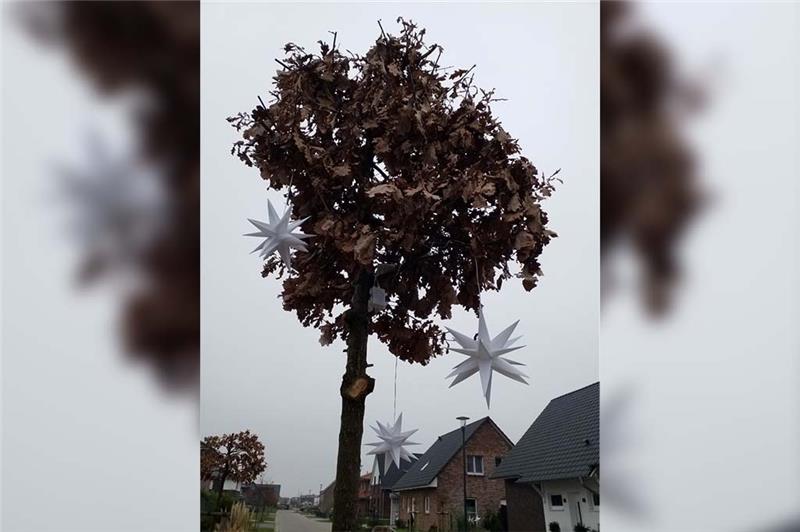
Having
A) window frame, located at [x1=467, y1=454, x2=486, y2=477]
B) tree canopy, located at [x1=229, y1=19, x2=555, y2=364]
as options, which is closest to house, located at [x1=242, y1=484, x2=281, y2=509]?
tree canopy, located at [x1=229, y1=19, x2=555, y2=364]

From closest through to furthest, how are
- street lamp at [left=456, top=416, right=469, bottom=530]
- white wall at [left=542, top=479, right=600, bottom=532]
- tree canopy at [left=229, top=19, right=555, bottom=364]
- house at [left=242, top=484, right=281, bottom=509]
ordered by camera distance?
1. tree canopy at [left=229, top=19, right=555, bottom=364]
2. house at [left=242, top=484, right=281, bottom=509]
3. white wall at [left=542, top=479, right=600, bottom=532]
4. street lamp at [left=456, top=416, right=469, bottom=530]

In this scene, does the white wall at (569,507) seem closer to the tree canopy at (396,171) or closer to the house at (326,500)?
the house at (326,500)

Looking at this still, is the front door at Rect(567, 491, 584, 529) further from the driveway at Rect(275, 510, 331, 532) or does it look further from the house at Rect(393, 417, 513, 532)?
the driveway at Rect(275, 510, 331, 532)

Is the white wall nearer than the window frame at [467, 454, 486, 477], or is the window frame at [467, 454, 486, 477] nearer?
the white wall
